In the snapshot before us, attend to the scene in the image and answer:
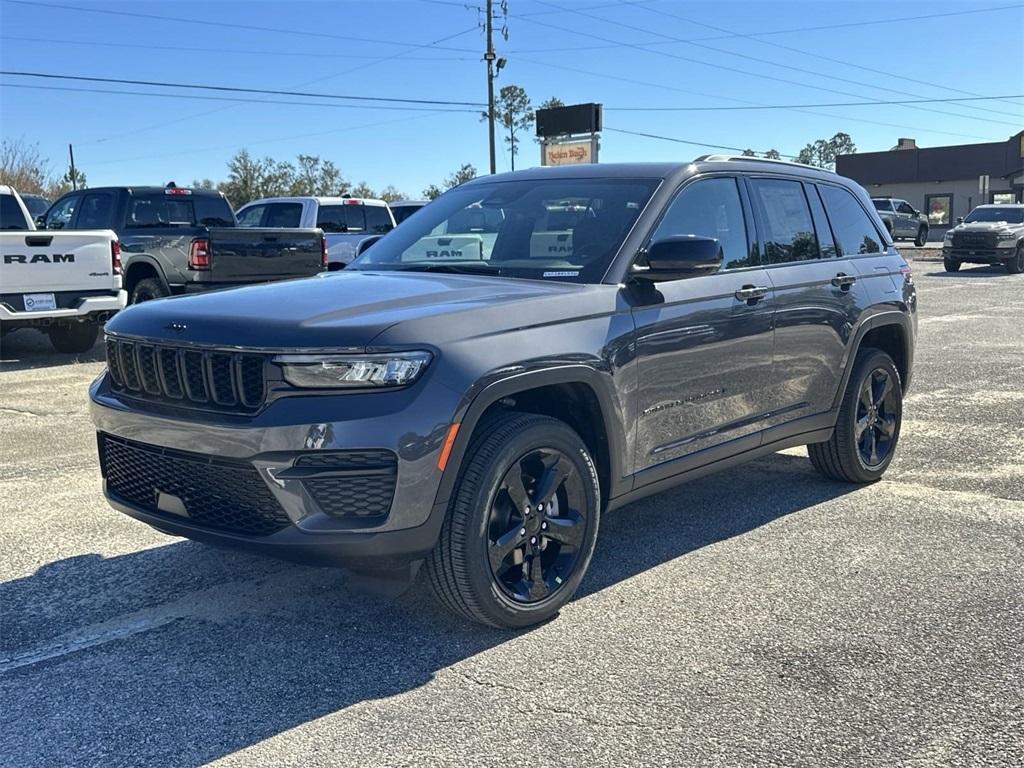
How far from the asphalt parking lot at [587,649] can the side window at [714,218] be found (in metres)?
1.44

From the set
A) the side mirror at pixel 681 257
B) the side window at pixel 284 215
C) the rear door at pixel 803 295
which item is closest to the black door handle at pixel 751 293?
the rear door at pixel 803 295

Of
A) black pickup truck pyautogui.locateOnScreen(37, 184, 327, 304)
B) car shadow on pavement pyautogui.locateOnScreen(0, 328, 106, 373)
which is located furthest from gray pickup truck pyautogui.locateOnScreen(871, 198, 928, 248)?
car shadow on pavement pyautogui.locateOnScreen(0, 328, 106, 373)

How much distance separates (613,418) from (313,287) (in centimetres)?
138

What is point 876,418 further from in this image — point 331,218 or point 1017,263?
point 1017,263

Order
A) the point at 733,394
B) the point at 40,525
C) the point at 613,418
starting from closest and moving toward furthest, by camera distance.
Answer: the point at 613,418 < the point at 733,394 < the point at 40,525

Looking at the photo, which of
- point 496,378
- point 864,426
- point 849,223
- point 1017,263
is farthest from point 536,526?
point 1017,263

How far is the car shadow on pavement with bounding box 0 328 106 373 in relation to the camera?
10828 mm

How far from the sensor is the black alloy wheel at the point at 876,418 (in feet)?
19.2

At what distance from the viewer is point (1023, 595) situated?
4191mm

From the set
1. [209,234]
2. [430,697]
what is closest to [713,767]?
[430,697]

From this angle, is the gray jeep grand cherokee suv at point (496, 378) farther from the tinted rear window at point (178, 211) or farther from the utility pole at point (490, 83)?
the utility pole at point (490, 83)

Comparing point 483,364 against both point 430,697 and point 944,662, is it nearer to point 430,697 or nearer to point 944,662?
point 430,697

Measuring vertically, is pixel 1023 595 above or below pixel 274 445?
below

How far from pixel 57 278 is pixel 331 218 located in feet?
20.6
